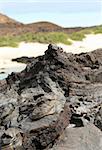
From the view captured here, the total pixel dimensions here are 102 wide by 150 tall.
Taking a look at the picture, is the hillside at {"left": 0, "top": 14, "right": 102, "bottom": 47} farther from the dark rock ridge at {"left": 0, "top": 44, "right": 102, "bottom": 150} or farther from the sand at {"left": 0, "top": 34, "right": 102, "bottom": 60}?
the dark rock ridge at {"left": 0, "top": 44, "right": 102, "bottom": 150}

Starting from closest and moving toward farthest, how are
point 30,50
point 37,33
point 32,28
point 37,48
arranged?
point 30,50
point 37,48
point 37,33
point 32,28

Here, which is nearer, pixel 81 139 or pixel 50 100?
pixel 81 139

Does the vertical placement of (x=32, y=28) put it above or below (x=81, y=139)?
above

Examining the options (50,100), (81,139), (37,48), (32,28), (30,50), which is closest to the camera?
(81,139)

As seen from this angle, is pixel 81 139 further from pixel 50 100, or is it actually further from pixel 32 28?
pixel 32 28

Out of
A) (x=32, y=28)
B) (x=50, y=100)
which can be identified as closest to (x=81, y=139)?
(x=50, y=100)

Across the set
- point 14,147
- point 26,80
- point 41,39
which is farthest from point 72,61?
point 41,39

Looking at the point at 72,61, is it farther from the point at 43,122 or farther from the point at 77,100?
the point at 43,122
